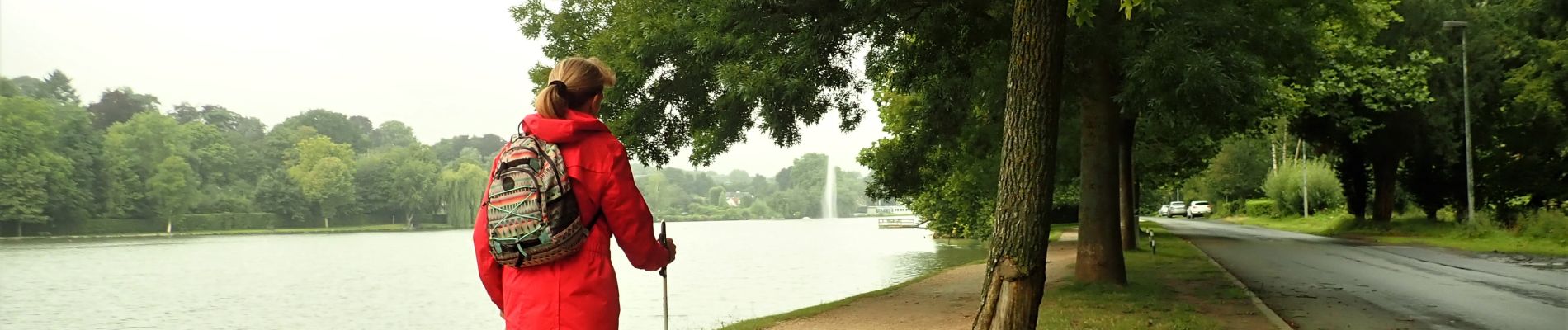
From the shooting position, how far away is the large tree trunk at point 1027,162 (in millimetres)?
6875

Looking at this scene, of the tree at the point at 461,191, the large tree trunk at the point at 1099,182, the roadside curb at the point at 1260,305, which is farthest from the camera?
the tree at the point at 461,191

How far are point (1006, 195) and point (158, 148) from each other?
95713 millimetres

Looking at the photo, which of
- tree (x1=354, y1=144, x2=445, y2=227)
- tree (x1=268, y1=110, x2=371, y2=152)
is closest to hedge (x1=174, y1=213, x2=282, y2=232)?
tree (x1=354, y1=144, x2=445, y2=227)

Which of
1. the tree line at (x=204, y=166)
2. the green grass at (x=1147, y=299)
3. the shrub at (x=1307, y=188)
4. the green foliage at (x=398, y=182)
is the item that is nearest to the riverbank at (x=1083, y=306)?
the green grass at (x=1147, y=299)

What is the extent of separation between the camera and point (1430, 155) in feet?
113

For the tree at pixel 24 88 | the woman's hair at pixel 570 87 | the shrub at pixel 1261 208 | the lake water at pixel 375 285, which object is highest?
the tree at pixel 24 88

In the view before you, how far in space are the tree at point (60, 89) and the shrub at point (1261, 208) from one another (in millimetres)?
89098

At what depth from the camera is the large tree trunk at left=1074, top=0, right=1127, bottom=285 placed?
14.3 meters

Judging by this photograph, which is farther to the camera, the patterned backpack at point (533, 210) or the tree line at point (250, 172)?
the tree line at point (250, 172)

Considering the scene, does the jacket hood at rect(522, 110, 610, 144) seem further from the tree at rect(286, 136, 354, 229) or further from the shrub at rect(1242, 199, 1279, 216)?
the tree at rect(286, 136, 354, 229)

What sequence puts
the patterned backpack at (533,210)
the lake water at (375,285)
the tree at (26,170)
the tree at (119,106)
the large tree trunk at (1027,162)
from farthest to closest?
the tree at (119,106)
the tree at (26,170)
the lake water at (375,285)
the large tree trunk at (1027,162)
the patterned backpack at (533,210)

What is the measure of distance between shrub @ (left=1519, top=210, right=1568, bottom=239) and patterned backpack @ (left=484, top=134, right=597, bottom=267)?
29410mm

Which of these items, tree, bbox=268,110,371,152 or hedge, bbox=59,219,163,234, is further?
tree, bbox=268,110,371,152

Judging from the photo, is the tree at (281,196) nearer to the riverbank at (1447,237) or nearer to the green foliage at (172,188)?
the green foliage at (172,188)
